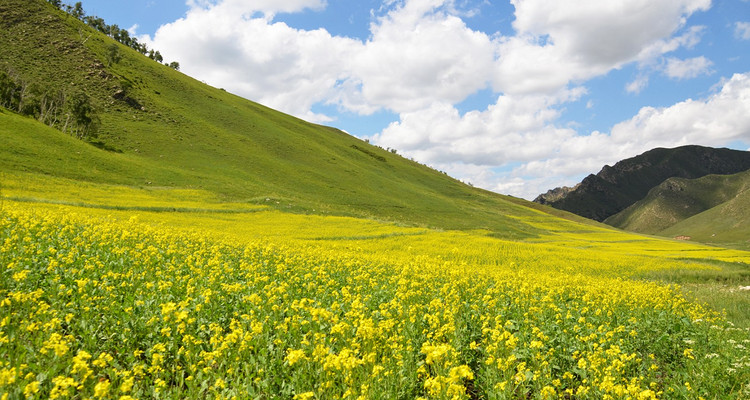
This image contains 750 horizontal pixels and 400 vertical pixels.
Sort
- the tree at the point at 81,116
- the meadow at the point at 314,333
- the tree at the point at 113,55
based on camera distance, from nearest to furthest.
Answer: the meadow at the point at 314,333, the tree at the point at 81,116, the tree at the point at 113,55

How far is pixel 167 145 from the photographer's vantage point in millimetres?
76688

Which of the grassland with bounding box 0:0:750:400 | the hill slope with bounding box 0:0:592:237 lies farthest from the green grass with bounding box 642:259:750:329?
the hill slope with bounding box 0:0:592:237

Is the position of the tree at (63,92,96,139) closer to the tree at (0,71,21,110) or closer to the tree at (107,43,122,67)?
the tree at (0,71,21,110)

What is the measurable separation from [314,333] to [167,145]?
82.4 m

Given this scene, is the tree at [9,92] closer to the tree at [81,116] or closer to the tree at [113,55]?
the tree at [81,116]

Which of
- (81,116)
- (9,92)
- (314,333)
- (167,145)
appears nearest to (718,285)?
(314,333)

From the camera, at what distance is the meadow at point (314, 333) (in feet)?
17.4

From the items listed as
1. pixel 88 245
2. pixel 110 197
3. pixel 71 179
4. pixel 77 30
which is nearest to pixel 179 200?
pixel 110 197

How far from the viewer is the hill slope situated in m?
57.2

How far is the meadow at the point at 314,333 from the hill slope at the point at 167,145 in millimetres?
46267

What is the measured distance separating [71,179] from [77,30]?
7933cm

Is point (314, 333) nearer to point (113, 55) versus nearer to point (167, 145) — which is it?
point (167, 145)

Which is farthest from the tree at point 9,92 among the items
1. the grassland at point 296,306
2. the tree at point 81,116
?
the grassland at point 296,306

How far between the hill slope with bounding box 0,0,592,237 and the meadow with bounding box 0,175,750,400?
152 ft
